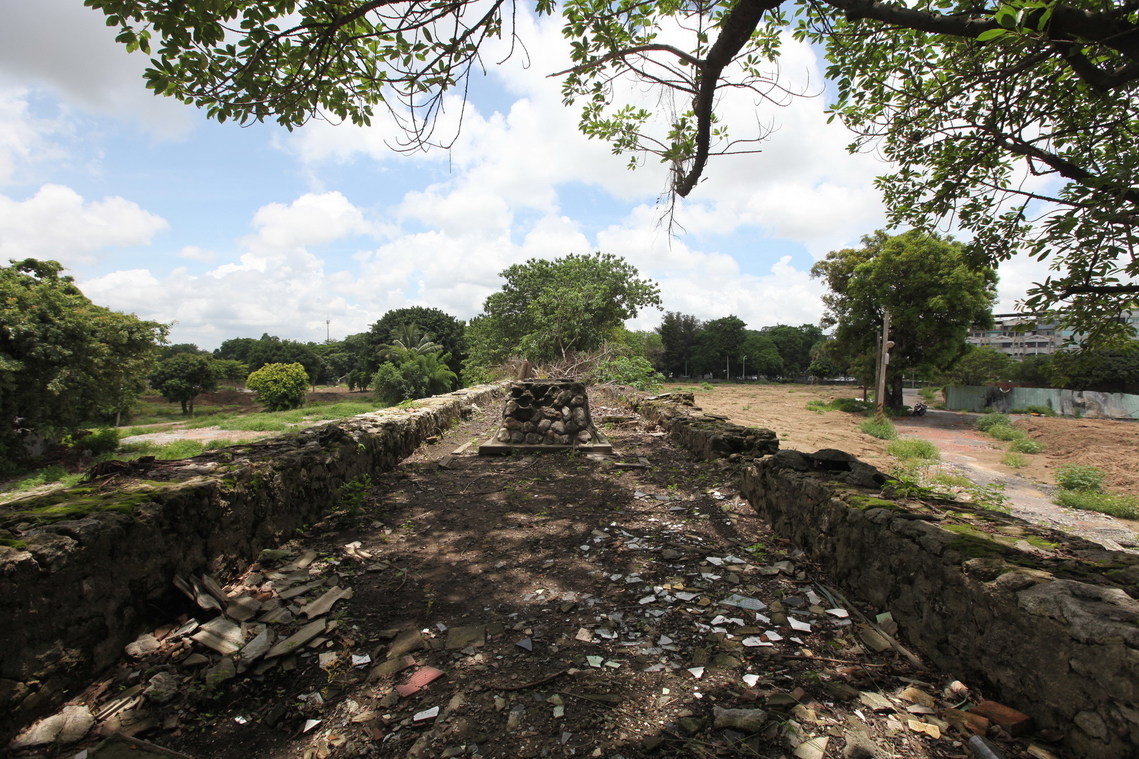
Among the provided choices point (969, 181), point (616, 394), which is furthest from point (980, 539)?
point (616, 394)

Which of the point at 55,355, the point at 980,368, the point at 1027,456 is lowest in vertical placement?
the point at 1027,456

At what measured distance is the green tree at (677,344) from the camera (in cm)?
6656

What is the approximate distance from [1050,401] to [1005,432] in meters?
14.5

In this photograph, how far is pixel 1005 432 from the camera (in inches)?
651

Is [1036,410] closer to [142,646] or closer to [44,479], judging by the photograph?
[142,646]

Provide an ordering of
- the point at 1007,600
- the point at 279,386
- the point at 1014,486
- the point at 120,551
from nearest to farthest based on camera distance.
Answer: the point at 1007,600, the point at 120,551, the point at 1014,486, the point at 279,386

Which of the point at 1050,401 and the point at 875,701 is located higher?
the point at 875,701

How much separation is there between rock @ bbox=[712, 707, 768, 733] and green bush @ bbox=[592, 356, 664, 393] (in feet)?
35.7

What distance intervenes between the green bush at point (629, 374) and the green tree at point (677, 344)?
5241cm

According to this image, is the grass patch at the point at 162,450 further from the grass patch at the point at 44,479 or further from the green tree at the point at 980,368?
the green tree at the point at 980,368

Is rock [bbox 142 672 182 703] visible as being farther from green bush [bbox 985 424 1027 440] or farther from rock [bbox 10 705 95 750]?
green bush [bbox 985 424 1027 440]

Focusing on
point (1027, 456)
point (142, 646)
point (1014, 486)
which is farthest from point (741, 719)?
point (1027, 456)

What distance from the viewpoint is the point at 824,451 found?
157 inches

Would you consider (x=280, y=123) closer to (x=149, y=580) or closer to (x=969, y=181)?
(x=149, y=580)
